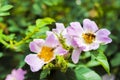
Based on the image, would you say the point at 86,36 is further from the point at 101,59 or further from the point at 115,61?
the point at 115,61

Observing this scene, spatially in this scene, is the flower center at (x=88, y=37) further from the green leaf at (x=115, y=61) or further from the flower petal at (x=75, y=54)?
the green leaf at (x=115, y=61)

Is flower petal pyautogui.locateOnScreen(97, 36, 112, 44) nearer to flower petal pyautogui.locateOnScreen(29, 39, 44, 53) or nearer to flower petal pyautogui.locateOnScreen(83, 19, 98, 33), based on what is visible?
flower petal pyautogui.locateOnScreen(83, 19, 98, 33)

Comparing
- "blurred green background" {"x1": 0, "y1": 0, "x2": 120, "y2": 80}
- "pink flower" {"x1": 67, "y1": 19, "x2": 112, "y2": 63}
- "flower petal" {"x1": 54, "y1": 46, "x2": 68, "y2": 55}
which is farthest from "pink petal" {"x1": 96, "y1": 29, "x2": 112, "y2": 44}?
"blurred green background" {"x1": 0, "y1": 0, "x2": 120, "y2": 80}

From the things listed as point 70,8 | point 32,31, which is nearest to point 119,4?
point 70,8

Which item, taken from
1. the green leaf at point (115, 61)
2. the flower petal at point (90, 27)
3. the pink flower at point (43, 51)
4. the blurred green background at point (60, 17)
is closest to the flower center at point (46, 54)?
the pink flower at point (43, 51)

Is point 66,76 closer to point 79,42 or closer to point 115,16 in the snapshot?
point 79,42

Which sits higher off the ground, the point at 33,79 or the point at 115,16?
the point at 33,79

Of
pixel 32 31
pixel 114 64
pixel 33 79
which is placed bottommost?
pixel 114 64
